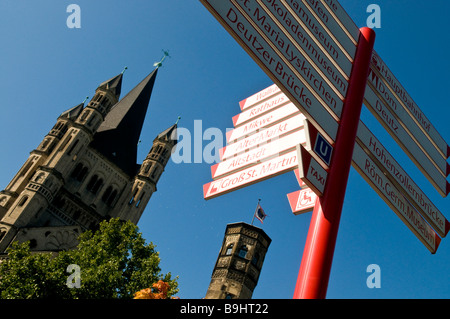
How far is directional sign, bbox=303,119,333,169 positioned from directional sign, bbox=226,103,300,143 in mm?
1326

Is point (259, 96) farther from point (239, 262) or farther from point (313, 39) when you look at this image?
point (239, 262)

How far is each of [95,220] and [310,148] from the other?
164 ft

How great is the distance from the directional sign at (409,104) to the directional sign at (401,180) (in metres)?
0.94

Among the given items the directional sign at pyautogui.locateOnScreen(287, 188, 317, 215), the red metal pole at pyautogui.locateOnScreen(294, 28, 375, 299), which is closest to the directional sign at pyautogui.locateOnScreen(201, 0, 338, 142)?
the red metal pole at pyautogui.locateOnScreen(294, 28, 375, 299)

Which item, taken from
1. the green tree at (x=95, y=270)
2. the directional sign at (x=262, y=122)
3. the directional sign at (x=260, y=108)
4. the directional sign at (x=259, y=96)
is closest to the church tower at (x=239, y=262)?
the green tree at (x=95, y=270)

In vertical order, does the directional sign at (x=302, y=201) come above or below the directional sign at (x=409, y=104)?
below

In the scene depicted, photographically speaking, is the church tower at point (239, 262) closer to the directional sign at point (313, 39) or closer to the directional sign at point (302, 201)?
the directional sign at point (302, 201)

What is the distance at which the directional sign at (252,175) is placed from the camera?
5348 mm

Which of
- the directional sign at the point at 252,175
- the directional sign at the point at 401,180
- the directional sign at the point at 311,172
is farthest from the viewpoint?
the directional sign at the point at 401,180

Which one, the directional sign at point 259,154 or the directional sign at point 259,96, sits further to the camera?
the directional sign at point 259,96

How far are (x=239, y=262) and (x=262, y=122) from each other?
97.4ft

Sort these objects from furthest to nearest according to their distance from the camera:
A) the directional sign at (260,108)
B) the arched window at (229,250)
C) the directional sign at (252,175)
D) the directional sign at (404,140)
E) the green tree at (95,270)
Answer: the arched window at (229,250) < the green tree at (95,270) < the directional sign at (260,108) < the directional sign at (404,140) < the directional sign at (252,175)
